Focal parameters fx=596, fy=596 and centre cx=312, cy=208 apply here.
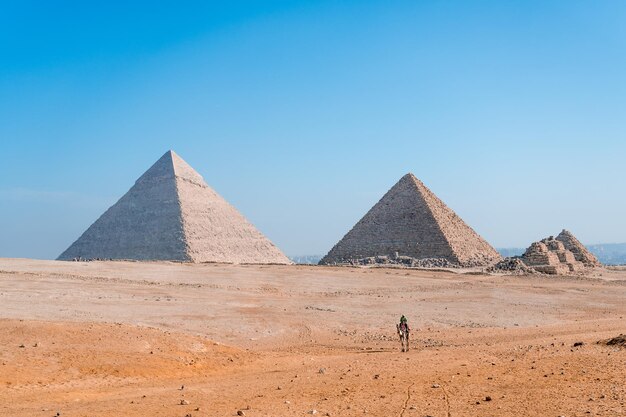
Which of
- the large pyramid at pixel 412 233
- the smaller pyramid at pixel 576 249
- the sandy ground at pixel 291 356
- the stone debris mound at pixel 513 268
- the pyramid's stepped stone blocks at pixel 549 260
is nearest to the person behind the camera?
the sandy ground at pixel 291 356

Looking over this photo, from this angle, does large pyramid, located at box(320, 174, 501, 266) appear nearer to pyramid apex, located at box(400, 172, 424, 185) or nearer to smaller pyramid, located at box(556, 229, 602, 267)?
pyramid apex, located at box(400, 172, 424, 185)

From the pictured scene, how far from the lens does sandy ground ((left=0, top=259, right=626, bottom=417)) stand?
27.9 ft

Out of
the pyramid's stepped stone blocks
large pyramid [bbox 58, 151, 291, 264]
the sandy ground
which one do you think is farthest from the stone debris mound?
large pyramid [bbox 58, 151, 291, 264]

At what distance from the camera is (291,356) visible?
13898 millimetres

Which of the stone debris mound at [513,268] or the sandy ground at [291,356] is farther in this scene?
the stone debris mound at [513,268]

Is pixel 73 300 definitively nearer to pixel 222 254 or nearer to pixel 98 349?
pixel 98 349

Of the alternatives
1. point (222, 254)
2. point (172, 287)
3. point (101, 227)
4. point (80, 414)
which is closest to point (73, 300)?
point (172, 287)

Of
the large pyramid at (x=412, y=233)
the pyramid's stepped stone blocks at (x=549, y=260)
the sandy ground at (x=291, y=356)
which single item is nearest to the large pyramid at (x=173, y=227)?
the large pyramid at (x=412, y=233)

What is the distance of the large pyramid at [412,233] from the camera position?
2292 inches

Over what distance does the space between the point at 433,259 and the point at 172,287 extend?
3291 centimetres

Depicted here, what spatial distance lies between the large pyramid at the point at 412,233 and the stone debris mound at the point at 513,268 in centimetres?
574

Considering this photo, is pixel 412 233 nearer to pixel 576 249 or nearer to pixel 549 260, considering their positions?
pixel 549 260

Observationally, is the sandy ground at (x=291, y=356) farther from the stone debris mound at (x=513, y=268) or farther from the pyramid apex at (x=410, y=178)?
the pyramid apex at (x=410, y=178)

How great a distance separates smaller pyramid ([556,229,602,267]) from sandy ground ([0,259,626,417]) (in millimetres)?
36255
